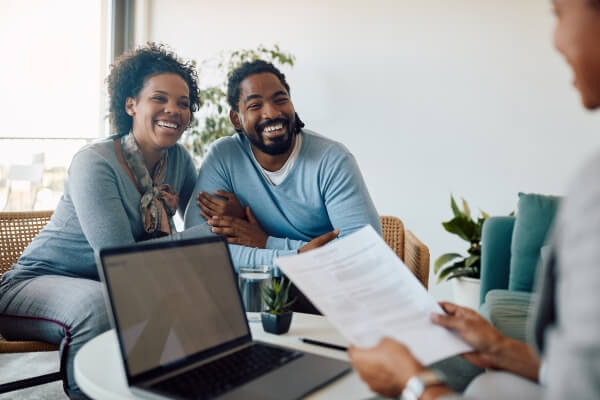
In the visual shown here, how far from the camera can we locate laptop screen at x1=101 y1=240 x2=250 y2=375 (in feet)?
2.71

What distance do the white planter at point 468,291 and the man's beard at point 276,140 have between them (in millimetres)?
1392

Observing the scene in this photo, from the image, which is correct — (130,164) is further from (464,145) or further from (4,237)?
(464,145)

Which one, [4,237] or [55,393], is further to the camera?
[55,393]

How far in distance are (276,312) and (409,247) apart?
3.25ft

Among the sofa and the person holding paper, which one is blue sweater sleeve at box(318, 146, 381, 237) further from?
the person holding paper

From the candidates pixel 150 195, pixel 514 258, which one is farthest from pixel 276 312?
pixel 514 258

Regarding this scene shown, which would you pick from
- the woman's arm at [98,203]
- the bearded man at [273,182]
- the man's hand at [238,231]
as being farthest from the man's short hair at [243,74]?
the woman's arm at [98,203]

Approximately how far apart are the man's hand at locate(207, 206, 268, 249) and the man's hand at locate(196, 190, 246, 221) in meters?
0.03

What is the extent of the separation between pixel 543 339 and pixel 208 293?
0.58 metres

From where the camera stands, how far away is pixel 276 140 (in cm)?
200

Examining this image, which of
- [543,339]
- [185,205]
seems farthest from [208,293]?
[185,205]

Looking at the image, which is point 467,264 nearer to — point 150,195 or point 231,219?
point 231,219

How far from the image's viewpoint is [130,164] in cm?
187

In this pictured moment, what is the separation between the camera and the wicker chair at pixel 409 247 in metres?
1.79
